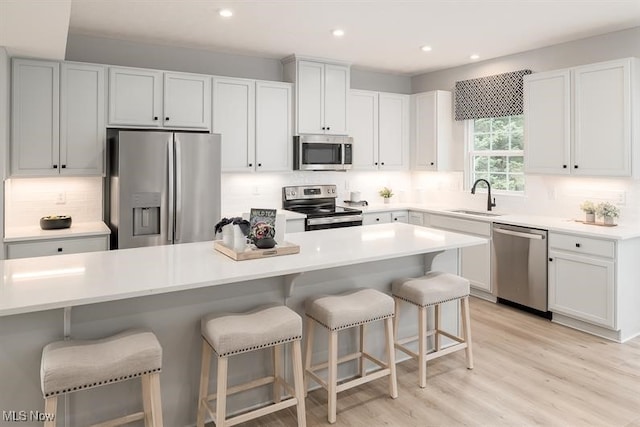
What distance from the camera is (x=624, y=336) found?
147 inches

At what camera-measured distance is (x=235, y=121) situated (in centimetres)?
470

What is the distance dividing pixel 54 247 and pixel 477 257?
13.1 ft

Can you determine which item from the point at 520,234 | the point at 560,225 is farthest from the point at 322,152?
the point at 560,225

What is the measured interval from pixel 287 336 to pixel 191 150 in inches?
94.1

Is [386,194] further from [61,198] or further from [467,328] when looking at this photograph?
[61,198]

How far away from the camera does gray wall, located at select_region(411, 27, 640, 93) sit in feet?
13.4

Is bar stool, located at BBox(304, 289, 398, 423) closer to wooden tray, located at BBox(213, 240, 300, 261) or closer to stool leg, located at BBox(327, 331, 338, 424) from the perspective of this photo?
stool leg, located at BBox(327, 331, 338, 424)

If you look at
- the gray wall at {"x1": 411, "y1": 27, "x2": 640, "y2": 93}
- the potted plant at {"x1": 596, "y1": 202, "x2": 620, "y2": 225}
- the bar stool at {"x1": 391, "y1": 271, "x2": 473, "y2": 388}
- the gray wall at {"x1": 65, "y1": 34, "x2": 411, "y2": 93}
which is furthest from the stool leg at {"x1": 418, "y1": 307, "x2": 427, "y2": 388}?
the gray wall at {"x1": 65, "y1": 34, "x2": 411, "y2": 93}

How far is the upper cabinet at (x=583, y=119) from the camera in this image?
384 centimetres

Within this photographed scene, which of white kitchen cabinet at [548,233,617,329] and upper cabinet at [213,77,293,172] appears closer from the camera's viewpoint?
white kitchen cabinet at [548,233,617,329]

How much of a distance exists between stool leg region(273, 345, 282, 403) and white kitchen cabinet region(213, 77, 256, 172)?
253 centimetres

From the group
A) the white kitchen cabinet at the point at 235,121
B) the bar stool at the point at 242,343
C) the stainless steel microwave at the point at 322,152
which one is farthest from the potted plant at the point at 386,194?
the bar stool at the point at 242,343

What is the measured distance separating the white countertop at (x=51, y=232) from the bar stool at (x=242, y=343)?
203 cm

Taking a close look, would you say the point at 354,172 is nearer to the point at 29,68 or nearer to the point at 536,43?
the point at 536,43
